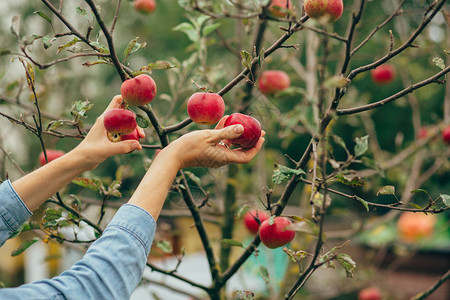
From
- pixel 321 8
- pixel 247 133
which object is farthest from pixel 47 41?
pixel 321 8

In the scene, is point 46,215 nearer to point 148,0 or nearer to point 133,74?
point 133,74

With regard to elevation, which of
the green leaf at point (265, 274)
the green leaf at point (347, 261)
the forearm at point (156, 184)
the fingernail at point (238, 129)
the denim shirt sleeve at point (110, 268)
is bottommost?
the green leaf at point (265, 274)

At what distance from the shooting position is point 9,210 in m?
0.85

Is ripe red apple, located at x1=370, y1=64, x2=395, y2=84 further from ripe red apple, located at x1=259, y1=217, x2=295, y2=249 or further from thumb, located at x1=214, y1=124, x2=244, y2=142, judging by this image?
thumb, located at x1=214, y1=124, x2=244, y2=142

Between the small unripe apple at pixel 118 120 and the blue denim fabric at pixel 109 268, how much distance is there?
20 cm

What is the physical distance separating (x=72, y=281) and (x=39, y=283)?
0.06 meters

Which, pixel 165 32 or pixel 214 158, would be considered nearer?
pixel 214 158

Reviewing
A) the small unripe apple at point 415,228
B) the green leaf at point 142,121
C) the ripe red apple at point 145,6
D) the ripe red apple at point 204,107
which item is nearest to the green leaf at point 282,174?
the ripe red apple at point 204,107

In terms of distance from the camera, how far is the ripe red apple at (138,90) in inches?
33.3

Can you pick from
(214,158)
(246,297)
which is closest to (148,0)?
(214,158)

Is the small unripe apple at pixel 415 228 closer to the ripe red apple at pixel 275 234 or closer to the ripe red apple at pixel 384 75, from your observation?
the ripe red apple at pixel 384 75

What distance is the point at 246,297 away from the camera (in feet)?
2.89

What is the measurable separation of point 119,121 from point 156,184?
0.61 ft

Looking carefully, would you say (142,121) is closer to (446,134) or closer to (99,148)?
(99,148)
